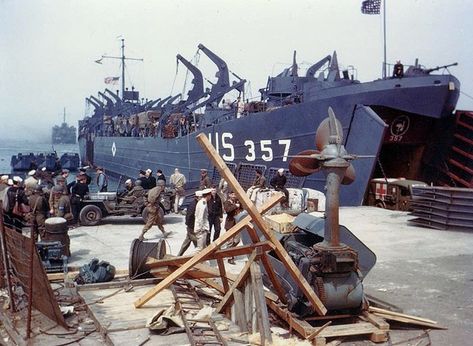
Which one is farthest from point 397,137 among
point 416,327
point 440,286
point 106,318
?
point 106,318

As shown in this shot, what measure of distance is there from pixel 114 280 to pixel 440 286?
5.32m

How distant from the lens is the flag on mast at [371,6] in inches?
745

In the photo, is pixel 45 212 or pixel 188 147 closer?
pixel 45 212

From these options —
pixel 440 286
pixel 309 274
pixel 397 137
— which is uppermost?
pixel 397 137

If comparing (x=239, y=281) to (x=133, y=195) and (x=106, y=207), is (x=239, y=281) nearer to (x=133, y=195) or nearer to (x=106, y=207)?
A: (x=106, y=207)

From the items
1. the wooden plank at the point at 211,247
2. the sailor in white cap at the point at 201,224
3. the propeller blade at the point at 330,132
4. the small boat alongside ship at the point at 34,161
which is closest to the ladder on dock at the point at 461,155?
the sailor in white cap at the point at 201,224

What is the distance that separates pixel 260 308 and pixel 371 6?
16709 mm

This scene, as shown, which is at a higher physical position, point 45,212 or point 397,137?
point 397,137

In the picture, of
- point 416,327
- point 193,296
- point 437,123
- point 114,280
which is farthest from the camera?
point 437,123

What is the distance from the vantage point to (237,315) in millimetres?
5785

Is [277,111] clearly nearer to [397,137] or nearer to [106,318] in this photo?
[397,137]

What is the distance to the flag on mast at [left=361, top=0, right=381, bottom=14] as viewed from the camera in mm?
18922

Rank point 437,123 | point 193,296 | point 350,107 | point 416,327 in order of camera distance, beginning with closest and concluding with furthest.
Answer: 1. point 416,327
2. point 193,296
3. point 350,107
4. point 437,123

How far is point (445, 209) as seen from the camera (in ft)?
43.9
